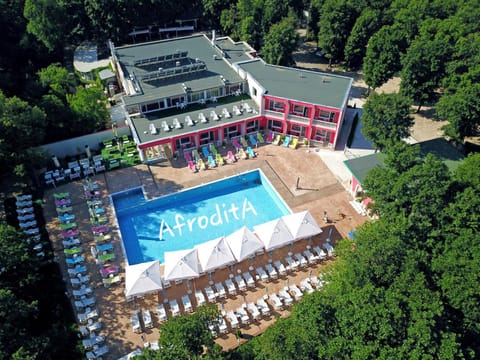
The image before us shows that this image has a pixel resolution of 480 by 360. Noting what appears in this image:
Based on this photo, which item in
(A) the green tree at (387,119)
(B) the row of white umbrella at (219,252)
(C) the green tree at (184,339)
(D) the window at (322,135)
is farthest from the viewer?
(D) the window at (322,135)

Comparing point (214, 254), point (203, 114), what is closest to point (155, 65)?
point (203, 114)

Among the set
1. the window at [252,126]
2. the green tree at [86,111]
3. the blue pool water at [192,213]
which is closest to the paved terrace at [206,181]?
the blue pool water at [192,213]

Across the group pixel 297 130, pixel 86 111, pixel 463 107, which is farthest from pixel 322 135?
pixel 86 111

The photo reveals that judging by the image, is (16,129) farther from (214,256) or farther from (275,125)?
(275,125)

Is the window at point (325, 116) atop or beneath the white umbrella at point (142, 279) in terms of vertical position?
atop

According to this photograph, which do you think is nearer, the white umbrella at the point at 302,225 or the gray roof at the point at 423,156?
the white umbrella at the point at 302,225

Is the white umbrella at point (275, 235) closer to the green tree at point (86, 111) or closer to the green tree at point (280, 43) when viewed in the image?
the green tree at point (86, 111)
